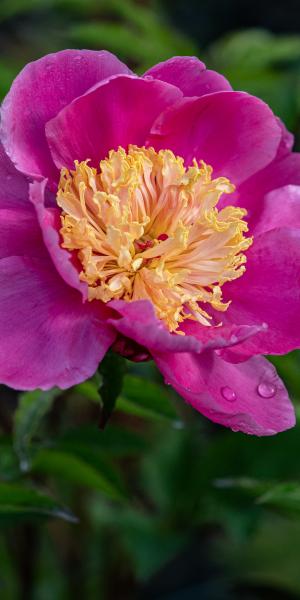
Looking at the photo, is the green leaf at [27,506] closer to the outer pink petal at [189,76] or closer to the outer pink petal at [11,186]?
the outer pink petal at [11,186]

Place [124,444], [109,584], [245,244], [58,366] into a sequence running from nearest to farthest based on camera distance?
[58,366] → [245,244] → [124,444] → [109,584]

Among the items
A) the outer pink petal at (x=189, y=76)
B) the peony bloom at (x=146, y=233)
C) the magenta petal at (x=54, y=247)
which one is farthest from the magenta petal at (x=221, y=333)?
the outer pink petal at (x=189, y=76)

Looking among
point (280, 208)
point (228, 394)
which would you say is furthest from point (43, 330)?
point (280, 208)

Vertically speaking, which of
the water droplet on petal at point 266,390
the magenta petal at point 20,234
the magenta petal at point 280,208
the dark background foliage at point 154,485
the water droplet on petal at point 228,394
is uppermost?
the magenta petal at point 20,234

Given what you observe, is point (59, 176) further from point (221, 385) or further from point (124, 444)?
point (124, 444)

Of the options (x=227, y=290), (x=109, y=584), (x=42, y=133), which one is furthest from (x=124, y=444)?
(x=109, y=584)

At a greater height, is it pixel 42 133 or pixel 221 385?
pixel 42 133
